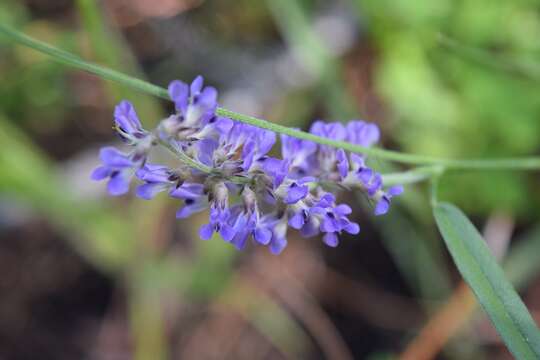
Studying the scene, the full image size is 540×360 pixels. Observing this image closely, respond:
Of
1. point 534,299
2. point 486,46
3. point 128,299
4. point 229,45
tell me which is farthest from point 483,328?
point 229,45

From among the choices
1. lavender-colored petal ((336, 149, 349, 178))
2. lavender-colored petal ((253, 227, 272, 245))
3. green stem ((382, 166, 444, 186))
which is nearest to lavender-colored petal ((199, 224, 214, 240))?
lavender-colored petal ((253, 227, 272, 245))

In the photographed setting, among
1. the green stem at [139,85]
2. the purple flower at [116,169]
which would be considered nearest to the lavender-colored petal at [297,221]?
the green stem at [139,85]

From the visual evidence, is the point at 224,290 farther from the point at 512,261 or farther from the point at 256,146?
the point at 256,146

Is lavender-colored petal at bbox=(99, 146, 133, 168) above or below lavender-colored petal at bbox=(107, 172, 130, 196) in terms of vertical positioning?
above

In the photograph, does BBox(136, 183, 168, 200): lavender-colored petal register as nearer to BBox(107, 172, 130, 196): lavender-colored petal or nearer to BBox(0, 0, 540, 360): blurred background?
BBox(107, 172, 130, 196): lavender-colored petal

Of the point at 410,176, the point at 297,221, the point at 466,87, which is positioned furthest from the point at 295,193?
the point at 466,87

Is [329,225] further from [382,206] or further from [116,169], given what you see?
[116,169]

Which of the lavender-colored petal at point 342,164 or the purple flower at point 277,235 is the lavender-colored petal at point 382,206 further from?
the purple flower at point 277,235
